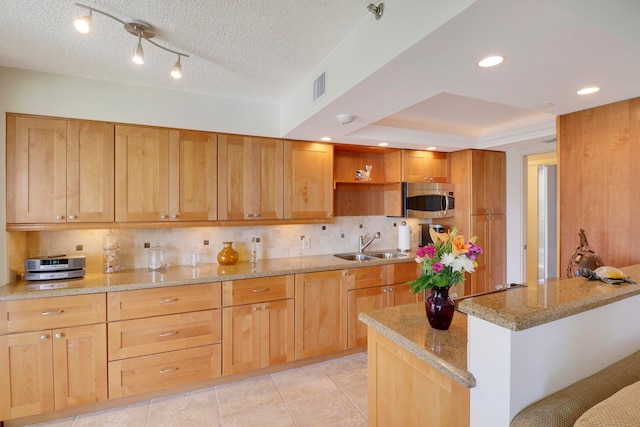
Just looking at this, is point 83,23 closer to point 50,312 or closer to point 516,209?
point 50,312

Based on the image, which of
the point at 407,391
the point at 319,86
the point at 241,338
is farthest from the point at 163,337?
the point at 319,86

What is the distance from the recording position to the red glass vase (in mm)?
1391

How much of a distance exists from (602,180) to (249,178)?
8.84ft

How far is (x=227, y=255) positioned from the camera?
2885mm

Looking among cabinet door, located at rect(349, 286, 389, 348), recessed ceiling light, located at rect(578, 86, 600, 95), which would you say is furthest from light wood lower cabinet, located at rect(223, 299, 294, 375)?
recessed ceiling light, located at rect(578, 86, 600, 95)

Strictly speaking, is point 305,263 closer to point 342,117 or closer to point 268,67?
point 342,117

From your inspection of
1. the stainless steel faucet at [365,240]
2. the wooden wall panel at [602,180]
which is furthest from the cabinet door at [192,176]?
the wooden wall panel at [602,180]

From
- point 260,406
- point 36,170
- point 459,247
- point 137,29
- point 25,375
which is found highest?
point 137,29

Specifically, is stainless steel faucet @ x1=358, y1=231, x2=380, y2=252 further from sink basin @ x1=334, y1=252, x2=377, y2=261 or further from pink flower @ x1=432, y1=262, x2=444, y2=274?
pink flower @ x1=432, y1=262, x2=444, y2=274

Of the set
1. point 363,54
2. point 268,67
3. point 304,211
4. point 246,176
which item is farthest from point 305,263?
point 363,54

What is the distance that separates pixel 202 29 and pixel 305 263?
2.06 meters

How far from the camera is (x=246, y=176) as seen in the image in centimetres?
284

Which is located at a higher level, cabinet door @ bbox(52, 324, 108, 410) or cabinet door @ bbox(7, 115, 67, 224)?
cabinet door @ bbox(7, 115, 67, 224)

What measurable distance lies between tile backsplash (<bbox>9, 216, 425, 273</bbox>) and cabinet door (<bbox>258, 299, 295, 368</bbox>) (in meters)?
0.69
